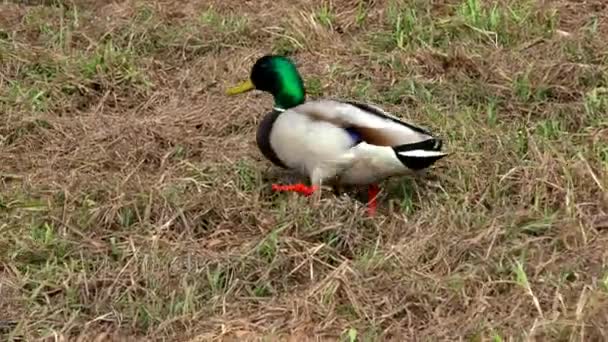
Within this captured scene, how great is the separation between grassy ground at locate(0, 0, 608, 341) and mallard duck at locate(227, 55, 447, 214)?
12 cm

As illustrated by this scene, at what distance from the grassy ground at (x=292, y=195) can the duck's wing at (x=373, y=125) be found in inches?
8.9

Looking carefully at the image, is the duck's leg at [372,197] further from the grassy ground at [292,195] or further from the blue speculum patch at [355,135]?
Result: the blue speculum patch at [355,135]

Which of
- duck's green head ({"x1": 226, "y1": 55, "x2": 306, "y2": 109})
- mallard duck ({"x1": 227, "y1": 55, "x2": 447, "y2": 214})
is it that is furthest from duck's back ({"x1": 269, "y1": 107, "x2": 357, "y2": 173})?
duck's green head ({"x1": 226, "y1": 55, "x2": 306, "y2": 109})

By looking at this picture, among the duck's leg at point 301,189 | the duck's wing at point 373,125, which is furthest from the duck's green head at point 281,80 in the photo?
the duck's leg at point 301,189

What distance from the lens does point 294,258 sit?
3.63 meters

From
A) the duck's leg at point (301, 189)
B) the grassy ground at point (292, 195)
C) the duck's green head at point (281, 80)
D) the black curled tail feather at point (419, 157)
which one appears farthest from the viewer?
the duck's green head at point (281, 80)

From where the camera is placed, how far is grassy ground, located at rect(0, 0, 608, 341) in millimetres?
3355

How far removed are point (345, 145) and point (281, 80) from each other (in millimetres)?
489

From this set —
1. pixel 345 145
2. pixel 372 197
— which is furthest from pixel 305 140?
pixel 372 197

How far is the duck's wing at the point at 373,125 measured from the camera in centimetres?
390

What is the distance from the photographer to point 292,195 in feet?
13.1

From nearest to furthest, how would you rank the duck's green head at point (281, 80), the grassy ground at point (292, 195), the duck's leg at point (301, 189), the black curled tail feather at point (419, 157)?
the grassy ground at point (292, 195)
the black curled tail feather at point (419, 157)
the duck's leg at point (301, 189)
the duck's green head at point (281, 80)

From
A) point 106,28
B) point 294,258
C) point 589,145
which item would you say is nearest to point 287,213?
point 294,258

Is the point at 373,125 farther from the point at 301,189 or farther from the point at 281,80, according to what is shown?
the point at 281,80
